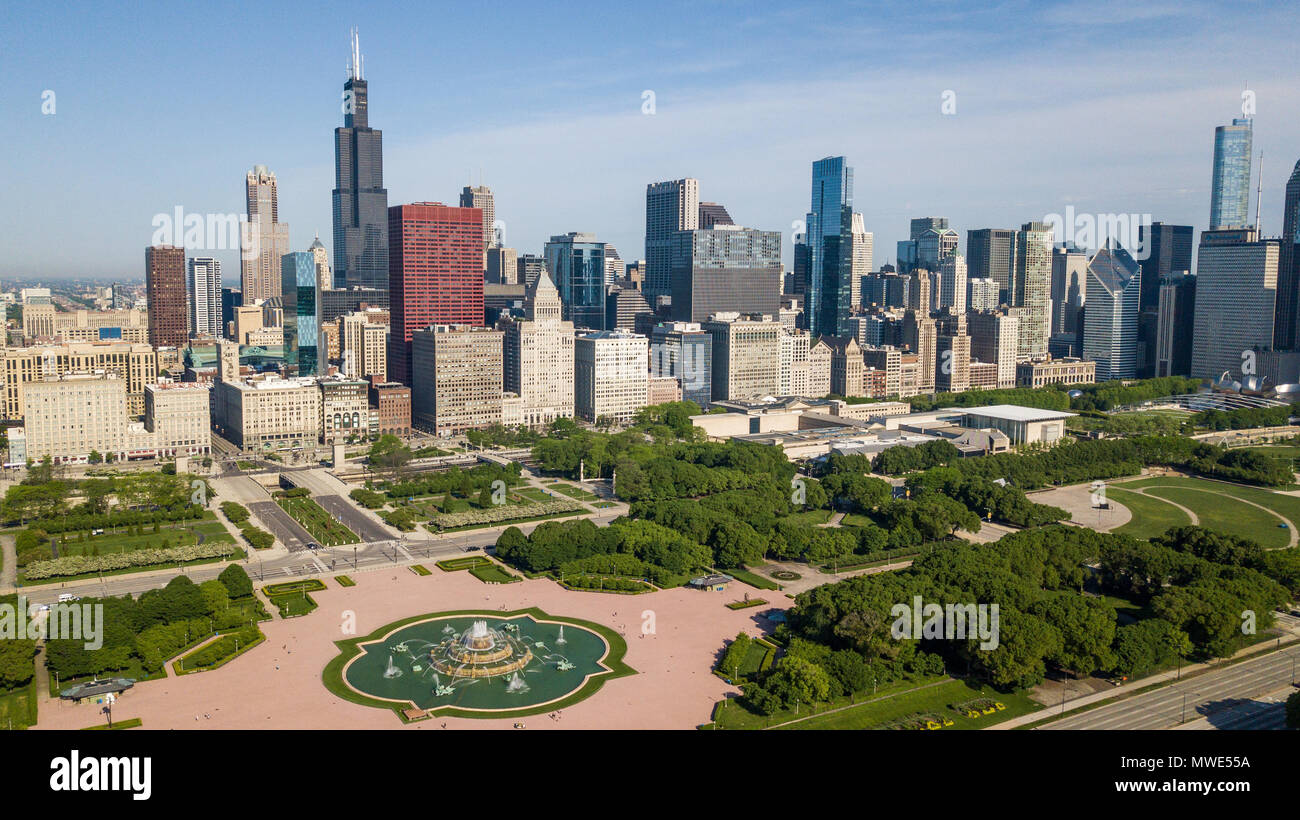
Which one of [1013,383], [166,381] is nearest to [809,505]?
[166,381]

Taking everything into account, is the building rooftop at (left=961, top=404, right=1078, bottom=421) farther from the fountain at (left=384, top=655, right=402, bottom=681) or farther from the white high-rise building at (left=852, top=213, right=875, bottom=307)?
the white high-rise building at (left=852, top=213, right=875, bottom=307)

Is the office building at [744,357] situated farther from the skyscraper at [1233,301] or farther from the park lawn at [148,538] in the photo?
the park lawn at [148,538]

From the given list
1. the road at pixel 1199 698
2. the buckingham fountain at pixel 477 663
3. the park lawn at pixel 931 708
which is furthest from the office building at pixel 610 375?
the road at pixel 1199 698

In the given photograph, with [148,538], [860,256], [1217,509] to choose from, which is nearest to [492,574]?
[148,538]

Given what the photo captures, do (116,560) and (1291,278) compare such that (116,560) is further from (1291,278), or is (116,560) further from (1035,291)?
(1035,291)

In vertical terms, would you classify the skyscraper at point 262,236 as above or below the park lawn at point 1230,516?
above
